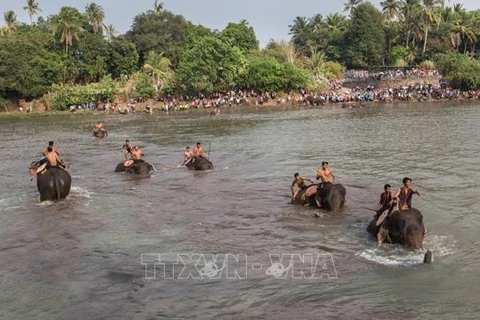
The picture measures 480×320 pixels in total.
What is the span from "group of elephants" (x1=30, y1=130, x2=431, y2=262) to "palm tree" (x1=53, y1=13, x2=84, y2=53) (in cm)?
4904

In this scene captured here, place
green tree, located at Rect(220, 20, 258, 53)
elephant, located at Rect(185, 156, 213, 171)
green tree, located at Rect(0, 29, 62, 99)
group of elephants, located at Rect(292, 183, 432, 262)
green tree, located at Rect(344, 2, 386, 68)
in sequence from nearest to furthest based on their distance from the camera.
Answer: group of elephants, located at Rect(292, 183, 432, 262) → elephant, located at Rect(185, 156, 213, 171) → green tree, located at Rect(0, 29, 62, 99) → green tree, located at Rect(344, 2, 386, 68) → green tree, located at Rect(220, 20, 258, 53)

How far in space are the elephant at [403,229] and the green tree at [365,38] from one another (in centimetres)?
6428

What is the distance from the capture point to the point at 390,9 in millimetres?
81125

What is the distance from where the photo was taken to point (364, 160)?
23.4 m

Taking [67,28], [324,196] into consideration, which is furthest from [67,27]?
[324,196]

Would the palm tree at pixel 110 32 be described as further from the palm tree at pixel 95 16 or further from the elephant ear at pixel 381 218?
the elephant ear at pixel 381 218

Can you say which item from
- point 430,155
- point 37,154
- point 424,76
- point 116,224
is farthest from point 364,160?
point 424,76

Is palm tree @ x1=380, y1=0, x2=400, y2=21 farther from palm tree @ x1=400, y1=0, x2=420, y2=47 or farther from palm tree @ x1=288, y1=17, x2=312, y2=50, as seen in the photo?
palm tree @ x1=288, y1=17, x2=312, y2=50

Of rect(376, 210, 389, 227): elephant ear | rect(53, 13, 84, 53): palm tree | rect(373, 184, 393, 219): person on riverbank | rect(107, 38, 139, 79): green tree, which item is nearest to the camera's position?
rect(376, 210, 389, 227): elephant ear

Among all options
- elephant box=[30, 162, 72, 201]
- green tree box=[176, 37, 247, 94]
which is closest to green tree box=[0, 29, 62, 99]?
green tree box=[176, 37, 247, 94]

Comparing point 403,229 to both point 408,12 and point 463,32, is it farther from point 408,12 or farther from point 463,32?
point 408,12

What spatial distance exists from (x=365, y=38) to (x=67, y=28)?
121 feet

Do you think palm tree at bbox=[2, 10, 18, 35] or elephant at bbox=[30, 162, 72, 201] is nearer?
elephant at bbox=[30, 162, 72, 201]

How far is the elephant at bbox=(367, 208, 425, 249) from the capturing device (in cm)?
1151
